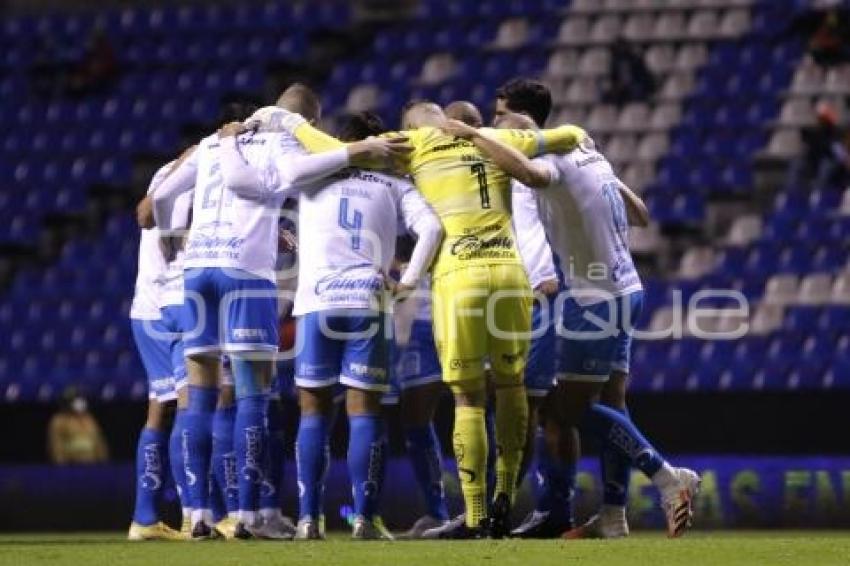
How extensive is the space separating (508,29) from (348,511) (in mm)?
11108

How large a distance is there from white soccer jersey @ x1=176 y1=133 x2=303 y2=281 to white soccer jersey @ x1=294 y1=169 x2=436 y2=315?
0.34 meters

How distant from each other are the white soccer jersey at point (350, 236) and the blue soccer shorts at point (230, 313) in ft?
1.00

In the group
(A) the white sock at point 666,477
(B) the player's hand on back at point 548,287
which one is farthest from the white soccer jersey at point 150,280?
(A) the white sock at point 666,477

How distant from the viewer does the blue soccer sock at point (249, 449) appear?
10188 millimetres

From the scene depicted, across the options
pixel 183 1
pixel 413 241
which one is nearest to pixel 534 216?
pixel 413 241

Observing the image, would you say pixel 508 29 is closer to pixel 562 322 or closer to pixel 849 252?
pixel 849 252

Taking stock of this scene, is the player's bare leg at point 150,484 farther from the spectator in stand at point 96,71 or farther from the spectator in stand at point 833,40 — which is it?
the spectator in stand at point 96,71

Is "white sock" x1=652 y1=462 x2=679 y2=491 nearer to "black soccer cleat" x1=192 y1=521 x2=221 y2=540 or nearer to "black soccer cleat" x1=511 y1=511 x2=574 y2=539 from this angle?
"black soccer cleat" x1=511 y1=511 x2=574 y2=539

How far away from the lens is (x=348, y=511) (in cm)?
1226

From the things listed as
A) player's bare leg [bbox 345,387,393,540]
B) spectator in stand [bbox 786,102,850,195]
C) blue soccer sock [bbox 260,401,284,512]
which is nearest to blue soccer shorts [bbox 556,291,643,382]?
player's bare leg [bbox 345,387,393,540]

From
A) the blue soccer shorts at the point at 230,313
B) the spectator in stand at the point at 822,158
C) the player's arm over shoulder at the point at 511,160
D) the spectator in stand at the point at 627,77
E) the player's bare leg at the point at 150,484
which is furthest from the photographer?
the spectator in stand at the point at 627,77

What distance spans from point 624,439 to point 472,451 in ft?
2.93

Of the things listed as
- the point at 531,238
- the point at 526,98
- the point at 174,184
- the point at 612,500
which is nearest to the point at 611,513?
the point at 612,500

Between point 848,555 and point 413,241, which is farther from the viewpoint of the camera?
point 413,241
